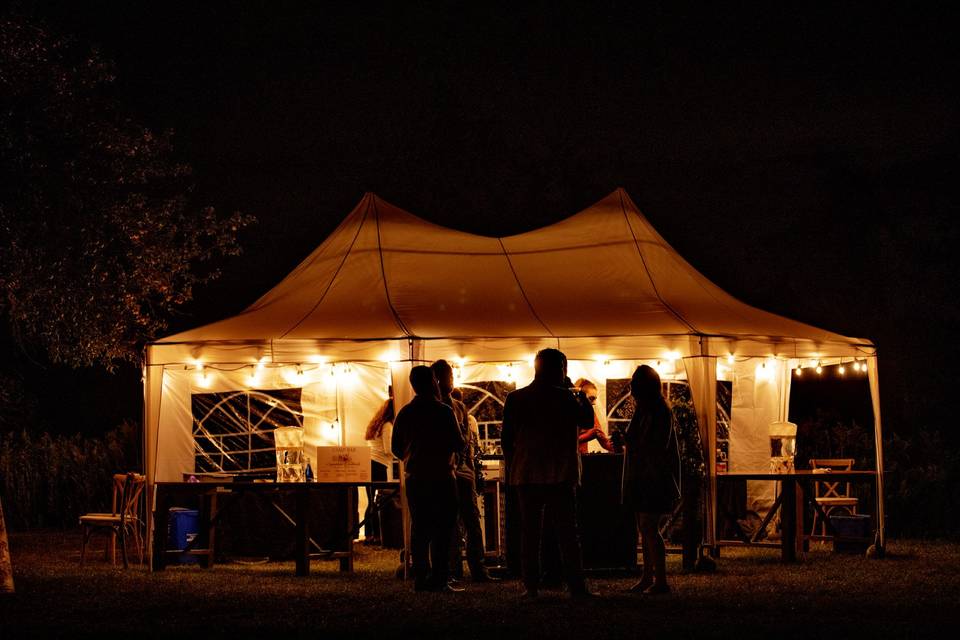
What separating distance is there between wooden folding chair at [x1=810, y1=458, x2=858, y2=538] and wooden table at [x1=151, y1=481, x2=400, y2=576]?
4.75 metres

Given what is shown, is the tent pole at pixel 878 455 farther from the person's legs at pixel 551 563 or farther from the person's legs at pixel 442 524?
the person's legs at pixel 442 524

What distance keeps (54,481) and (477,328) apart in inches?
337

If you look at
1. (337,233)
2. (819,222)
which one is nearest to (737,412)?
(337,233)

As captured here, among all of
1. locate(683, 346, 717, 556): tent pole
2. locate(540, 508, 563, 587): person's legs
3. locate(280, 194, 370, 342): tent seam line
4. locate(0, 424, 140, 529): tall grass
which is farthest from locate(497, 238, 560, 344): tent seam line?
locate(0, 424, 140, 529): tall grass

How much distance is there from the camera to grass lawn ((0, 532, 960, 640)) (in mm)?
6992

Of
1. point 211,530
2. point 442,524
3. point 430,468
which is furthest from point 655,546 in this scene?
point 211,530

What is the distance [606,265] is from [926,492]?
14.3 feet

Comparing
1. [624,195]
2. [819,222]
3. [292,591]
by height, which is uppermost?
[819,222]

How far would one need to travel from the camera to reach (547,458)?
25.8 ft

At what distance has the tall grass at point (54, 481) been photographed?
17.2m

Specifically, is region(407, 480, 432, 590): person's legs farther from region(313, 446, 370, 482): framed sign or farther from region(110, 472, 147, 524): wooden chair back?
region(110, 472, 147, 524): wooden chair back

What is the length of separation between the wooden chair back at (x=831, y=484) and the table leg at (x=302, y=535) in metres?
5.33

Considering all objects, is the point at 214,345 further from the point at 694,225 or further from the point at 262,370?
the point at 694,225

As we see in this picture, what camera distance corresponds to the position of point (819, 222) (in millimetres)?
28156
